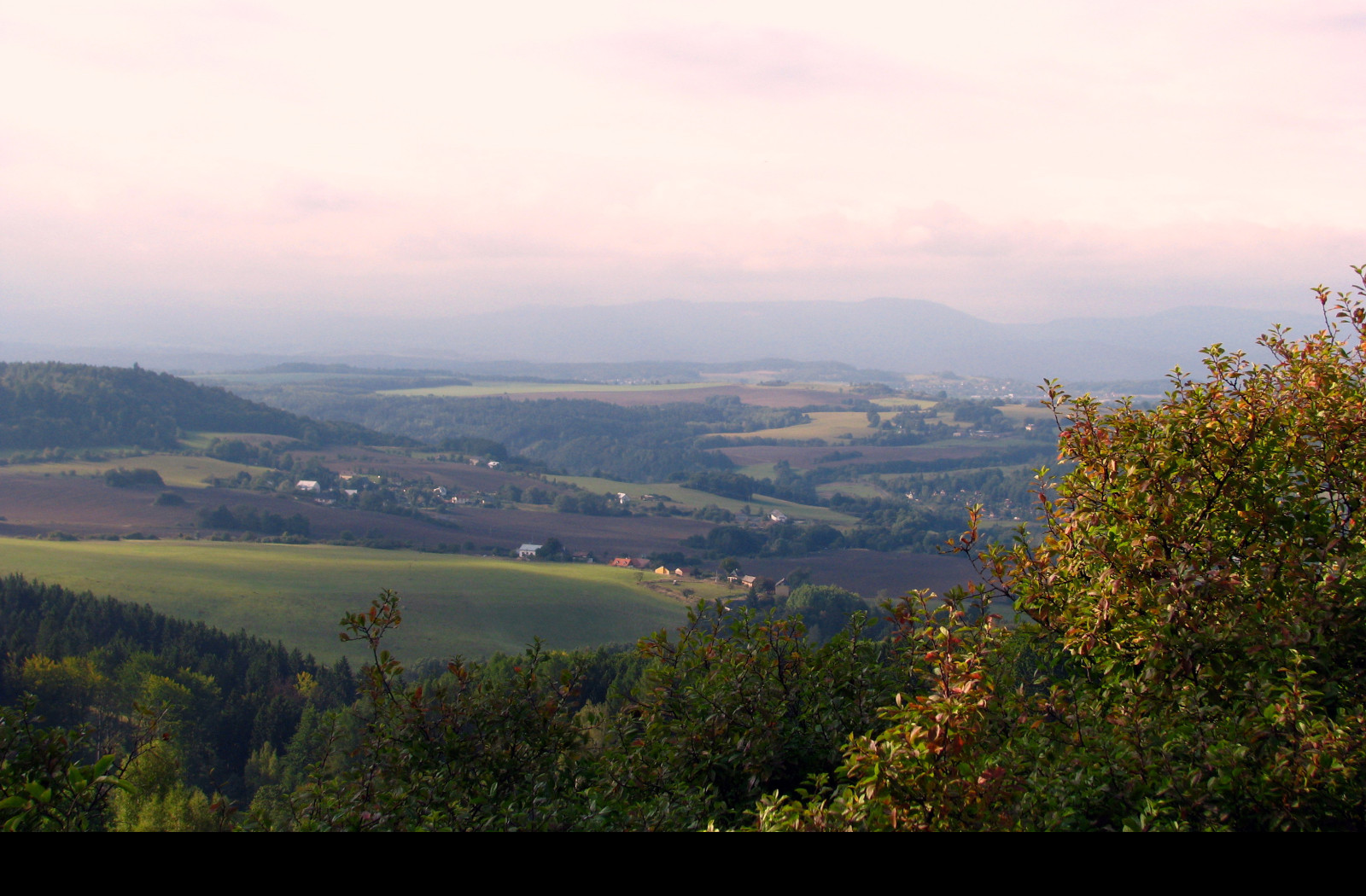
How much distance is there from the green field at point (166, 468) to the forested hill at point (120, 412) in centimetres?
1417

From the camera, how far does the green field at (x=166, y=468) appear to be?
106250mm

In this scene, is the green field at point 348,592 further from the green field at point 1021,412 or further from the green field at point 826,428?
the green field at point 1021,412

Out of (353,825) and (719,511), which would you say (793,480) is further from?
(353,825)

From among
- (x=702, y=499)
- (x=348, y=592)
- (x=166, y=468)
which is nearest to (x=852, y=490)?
(x=702, y=499)

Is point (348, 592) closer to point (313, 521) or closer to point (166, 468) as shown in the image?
point (313, 521)

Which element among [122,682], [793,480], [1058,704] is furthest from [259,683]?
[793,480]

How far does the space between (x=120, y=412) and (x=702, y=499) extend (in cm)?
9477

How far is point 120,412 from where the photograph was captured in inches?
5379

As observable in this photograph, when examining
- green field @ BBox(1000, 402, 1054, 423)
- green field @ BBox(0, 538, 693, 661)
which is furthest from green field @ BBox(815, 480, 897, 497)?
green field @ BBox(0, 538, 693, 661)

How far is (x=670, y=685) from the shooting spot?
822 cm

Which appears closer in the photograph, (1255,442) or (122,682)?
(1255,442)

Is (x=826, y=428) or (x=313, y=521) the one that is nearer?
(x=313, y=521)

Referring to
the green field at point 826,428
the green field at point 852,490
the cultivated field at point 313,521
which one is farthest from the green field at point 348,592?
the green field at point 826,428
